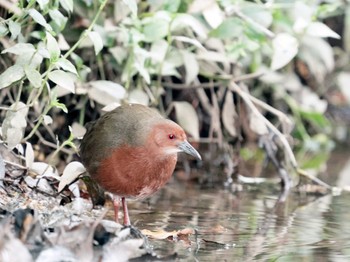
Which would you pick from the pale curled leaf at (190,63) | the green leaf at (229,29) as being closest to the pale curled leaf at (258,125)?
the pale curled leaf at (190,63)

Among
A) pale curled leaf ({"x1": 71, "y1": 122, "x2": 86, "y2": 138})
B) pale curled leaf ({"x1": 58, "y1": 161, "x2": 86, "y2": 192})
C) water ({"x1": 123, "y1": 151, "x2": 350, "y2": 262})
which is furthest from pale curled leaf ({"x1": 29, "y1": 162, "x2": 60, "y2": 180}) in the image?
pale curled leaf ({"x1": 71, "y1": 122, "x2": 86, "y2": 138})

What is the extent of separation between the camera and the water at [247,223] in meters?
4.70

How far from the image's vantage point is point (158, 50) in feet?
22.4

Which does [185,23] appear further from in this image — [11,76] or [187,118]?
[11,76]

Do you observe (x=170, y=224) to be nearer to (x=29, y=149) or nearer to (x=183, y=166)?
(x=29, y=149)

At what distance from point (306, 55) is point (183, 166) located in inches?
76.0

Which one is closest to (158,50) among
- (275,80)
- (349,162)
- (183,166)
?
(183,166)

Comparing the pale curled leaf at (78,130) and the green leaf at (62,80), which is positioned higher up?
the green leaf at (62,80)

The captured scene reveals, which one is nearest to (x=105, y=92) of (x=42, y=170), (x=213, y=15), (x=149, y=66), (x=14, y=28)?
(x=149, y=66)

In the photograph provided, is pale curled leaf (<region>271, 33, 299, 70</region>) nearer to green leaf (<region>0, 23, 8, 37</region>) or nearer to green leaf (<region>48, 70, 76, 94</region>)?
green leaf (<region>48, 70, 76, 94</region>)

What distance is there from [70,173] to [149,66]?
1791 millimetres

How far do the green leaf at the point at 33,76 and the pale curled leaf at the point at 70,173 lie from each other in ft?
1.81

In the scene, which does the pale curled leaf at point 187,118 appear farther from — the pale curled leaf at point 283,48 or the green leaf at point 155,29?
the green leaf at point 155,29

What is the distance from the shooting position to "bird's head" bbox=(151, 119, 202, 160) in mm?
5195
